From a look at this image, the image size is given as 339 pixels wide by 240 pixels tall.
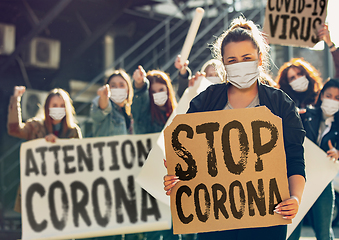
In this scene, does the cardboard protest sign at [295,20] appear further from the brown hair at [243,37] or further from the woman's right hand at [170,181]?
the woman's right hand at [170,181]

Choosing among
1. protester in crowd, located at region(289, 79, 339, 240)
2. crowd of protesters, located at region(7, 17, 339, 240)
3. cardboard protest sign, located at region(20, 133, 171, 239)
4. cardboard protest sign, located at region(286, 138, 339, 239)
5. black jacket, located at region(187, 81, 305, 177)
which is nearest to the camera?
black jacket, located at region(187, 81, 305, 177)

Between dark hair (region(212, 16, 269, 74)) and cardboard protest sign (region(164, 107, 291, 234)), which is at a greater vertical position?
dark hair (region(212, 16, 269, 74))

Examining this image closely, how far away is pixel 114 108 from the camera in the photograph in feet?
13.2

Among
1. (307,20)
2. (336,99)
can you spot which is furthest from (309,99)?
(307,20)

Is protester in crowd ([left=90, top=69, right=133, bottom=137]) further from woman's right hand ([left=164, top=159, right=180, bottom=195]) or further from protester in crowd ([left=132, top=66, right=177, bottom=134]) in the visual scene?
woman's right hand ([left=164, top=159, right=180, bottom=195])

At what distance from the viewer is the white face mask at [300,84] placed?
368cm

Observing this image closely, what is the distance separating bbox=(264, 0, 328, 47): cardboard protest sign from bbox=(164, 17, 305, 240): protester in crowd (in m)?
1.71

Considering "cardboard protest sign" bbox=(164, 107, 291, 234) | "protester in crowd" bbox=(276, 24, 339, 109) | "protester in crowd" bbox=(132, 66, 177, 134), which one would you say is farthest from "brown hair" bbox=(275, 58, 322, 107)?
"cardboard protest sign" bbox=(164, 107, 291, 234)

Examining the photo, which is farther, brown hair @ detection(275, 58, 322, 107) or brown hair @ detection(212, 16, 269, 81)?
brown hair @ detection(275, 58, 322, 107)

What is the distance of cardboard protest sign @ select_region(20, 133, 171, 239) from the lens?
3.67 m

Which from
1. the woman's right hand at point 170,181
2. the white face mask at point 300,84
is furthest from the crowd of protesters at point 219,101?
the woman's right hand at point 170,181

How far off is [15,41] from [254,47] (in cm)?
762

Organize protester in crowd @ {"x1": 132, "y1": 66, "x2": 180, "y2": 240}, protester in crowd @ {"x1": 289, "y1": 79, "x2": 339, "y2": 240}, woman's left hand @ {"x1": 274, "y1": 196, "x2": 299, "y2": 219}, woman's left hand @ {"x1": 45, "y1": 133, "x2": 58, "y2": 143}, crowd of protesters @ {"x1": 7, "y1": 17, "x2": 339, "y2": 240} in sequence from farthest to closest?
1. protester in crowd @ {"x1": 132, "y1": 66, "x2": 180, "y2": 240}
2. woman's left hand @ {"x1": 45, "y1": 133, "x2": 58, "y2": 143}
3. protester in crowd @ {"x1": 289, "y1": 79, "x2": 339, "y2": 240}
4. crowd of protesters @ {"x1": 7, "y1": 17, "x2": 339, "y2": 240}
5. woman's left hand @ {"x1": 274, "y1": 196, "x2": 299, "y2": 219}

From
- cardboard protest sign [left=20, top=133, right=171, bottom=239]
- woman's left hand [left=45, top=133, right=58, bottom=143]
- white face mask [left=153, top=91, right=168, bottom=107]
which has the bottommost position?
cardboard protest sign [left=20, top=133, right=171, bottom=239]
